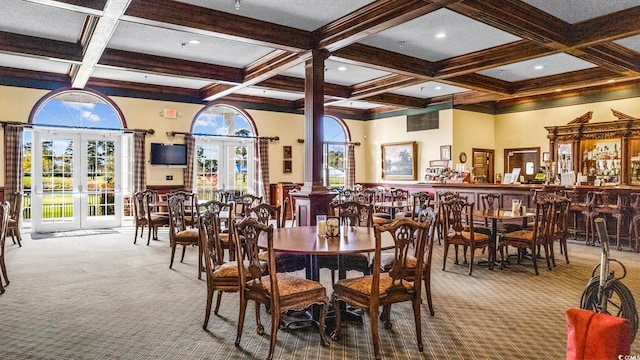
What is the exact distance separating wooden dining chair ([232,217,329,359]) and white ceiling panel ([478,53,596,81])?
626 centimetres

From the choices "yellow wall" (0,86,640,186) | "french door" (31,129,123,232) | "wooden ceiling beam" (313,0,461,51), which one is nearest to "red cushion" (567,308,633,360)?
"wooden ceiling beam" (313,0,461,51)

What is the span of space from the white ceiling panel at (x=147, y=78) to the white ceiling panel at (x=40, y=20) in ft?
6.40

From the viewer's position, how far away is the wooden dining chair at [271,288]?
2943 mm

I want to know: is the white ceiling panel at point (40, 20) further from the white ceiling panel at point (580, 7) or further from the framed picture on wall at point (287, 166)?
the framed picture on wall at point (287, 166)

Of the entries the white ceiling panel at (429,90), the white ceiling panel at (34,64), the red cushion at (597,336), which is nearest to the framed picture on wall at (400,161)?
the white ceiling panel at (429,90)

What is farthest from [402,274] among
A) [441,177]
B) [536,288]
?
[441,177]

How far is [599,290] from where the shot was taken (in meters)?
1.88

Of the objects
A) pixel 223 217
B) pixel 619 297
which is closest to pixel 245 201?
pixel 223 217

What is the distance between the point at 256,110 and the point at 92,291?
7.09 meters

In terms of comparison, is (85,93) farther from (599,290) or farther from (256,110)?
(599,290)

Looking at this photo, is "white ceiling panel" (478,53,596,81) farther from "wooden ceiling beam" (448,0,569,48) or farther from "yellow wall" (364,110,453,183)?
"yellow wall" (364,110,453,183)

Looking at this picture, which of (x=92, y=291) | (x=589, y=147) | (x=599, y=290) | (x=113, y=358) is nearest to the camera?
(x=599, y=290)

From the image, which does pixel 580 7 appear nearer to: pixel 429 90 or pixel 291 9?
pixel 291 9

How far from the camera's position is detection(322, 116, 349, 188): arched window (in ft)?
41.2
